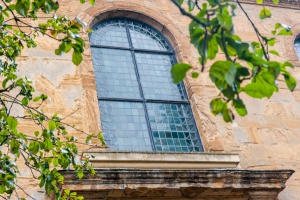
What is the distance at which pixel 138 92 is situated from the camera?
318 inches

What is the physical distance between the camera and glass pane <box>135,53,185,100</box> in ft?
27.0

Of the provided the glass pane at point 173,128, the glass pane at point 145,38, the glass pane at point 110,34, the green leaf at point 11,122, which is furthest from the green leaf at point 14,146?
the glass pane at point 145,38

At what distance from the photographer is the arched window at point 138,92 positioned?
7.47m

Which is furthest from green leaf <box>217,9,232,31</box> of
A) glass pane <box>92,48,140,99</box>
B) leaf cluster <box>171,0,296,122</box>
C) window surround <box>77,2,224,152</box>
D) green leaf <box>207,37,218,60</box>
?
glass pane <box>92,48,140,99</box>

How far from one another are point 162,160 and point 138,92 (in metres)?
1.85

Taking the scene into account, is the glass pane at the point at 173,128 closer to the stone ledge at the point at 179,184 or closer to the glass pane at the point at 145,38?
the stone ledge at the point at 179,184

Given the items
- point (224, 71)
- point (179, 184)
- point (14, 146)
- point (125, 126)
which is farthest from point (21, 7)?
point (125, 126)

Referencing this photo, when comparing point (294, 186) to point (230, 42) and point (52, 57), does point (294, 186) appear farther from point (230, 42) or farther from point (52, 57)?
point (230, 42)

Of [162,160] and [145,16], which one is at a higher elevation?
[145,16]

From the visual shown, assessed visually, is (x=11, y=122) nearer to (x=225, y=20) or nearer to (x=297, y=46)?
(x=225, y=20)

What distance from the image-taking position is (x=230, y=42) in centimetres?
261

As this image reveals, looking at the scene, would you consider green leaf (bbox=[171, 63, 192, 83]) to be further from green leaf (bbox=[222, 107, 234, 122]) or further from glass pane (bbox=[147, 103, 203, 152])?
glass pane (bbox=[147, 103, 203, 152])

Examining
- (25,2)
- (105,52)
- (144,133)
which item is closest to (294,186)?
(144,133)

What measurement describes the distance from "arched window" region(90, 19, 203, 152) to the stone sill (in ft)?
2.24
